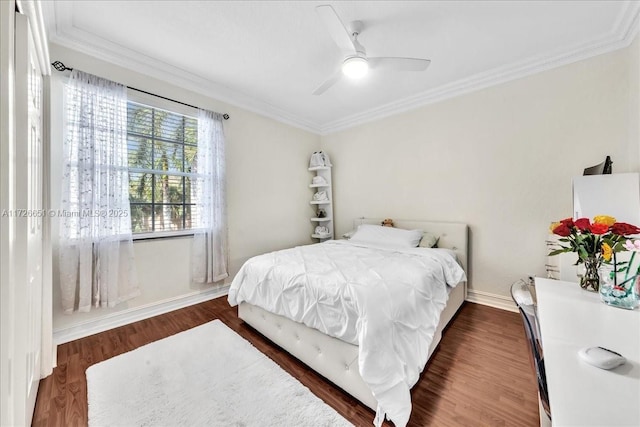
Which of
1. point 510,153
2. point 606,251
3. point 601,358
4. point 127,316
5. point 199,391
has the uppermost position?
point 510,153

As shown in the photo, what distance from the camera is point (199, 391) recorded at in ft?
5.04

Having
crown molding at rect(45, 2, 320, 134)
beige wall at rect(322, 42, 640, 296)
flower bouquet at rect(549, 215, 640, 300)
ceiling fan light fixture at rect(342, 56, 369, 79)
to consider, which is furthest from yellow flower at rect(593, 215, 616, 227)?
crown molding at rect(45, 2, 320, 134)

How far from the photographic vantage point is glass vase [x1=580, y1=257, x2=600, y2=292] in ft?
4.17

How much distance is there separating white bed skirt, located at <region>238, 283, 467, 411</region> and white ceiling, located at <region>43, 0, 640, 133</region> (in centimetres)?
235

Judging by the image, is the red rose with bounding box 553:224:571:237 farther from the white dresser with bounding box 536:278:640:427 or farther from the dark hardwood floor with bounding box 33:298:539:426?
the dark hardwood floor with bounding box 33:298:539:426

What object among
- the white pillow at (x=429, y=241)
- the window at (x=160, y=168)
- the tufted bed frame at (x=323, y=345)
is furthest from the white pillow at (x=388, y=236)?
the window at (x=160, y=168)

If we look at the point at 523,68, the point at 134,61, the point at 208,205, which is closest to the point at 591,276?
the point at 523,68

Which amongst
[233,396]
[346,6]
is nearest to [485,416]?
[233,396]

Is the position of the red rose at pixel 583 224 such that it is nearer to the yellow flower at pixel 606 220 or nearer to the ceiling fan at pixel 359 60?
the yellow flower at pixel 606 220

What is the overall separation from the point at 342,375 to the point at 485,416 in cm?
80

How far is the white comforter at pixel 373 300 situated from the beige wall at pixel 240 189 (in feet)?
3.11

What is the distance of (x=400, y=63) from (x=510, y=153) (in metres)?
1.65

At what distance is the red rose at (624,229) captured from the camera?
1111 mm

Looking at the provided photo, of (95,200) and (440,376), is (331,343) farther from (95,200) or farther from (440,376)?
(95,200)
